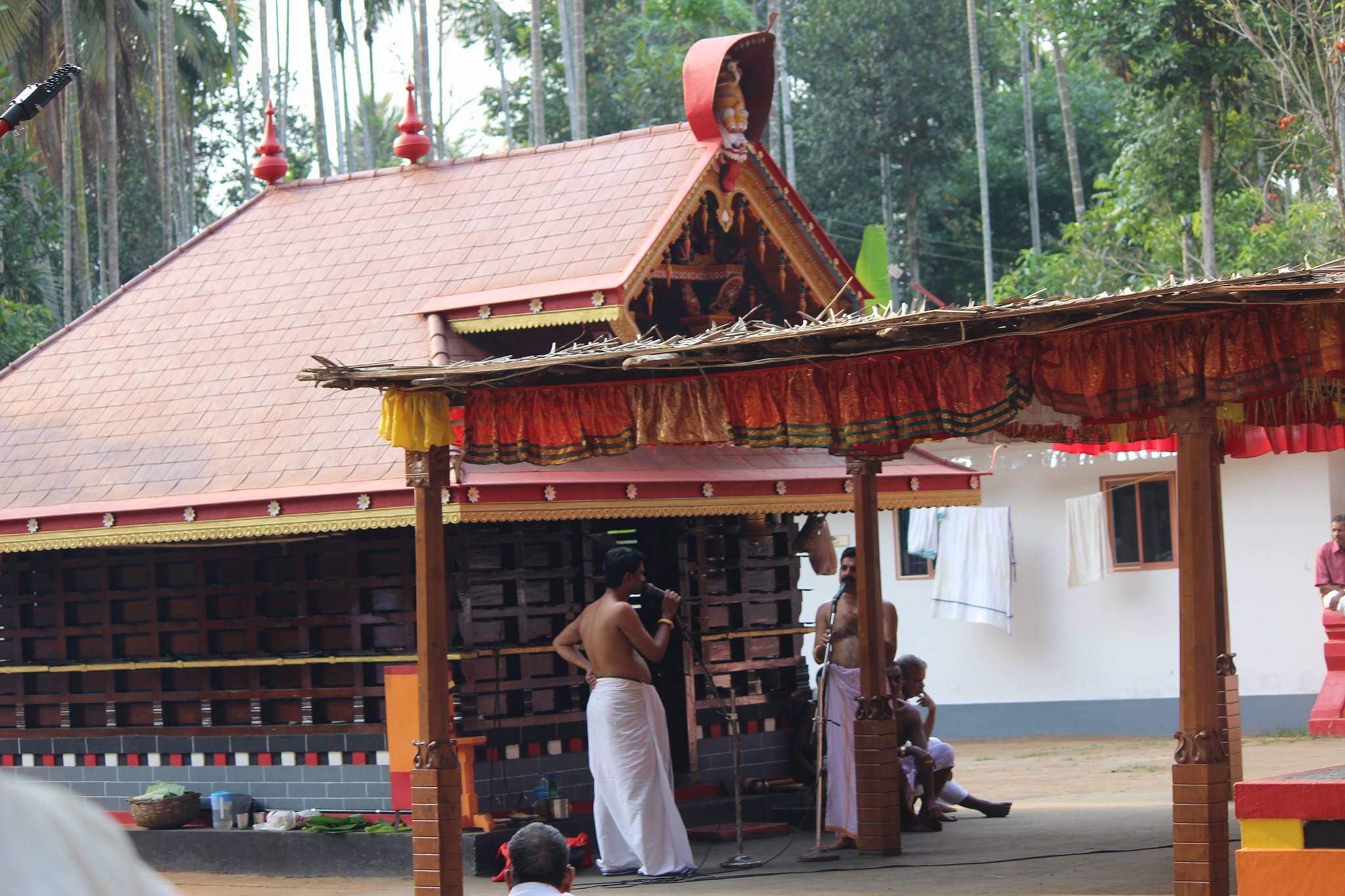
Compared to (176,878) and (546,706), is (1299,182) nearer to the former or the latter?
(546,706)

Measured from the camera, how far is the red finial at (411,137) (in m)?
13.5

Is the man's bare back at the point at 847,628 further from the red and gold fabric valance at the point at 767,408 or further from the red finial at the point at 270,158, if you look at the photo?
the red finial at the point at 270,158

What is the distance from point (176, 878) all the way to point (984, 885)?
525 centimetres

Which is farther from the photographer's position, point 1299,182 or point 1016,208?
point 1016,208

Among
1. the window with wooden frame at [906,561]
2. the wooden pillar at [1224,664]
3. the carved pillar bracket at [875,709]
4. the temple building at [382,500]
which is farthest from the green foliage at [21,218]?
the wooden pillar at [1224,664]

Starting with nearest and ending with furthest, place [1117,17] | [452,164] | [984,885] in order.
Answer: [984,885], [452,164], [1117,17]

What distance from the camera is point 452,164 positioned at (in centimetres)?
1367

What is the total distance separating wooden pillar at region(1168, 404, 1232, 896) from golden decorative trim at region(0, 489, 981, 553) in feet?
12.7

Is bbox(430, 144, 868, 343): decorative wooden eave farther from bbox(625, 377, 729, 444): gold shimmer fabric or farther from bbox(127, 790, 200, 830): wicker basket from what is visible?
bbox(127, 790, 200, 830): wicker basket

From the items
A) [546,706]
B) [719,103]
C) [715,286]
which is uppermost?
[719,103]

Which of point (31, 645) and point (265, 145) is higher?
point (265, 145)

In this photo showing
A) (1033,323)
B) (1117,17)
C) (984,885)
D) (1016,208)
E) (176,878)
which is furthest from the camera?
(1016,208)

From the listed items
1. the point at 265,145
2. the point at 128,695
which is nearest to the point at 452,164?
the point at 265,145

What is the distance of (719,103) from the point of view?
11789 millimetres
